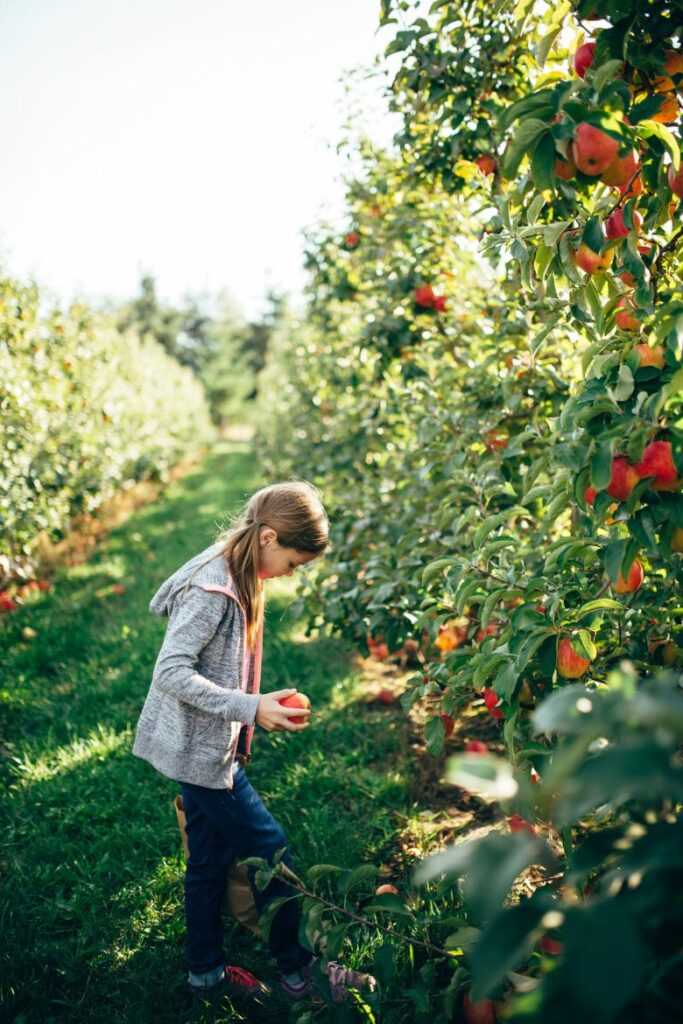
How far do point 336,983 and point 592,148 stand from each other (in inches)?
76.0

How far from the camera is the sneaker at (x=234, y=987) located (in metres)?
1.78

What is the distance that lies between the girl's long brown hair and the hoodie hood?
2cm

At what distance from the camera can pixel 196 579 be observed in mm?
1764

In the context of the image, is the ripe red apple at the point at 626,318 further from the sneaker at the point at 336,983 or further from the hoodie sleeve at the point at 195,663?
the sneaker at the point at 336,983

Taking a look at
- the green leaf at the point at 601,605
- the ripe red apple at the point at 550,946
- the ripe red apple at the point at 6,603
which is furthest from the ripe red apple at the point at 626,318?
the ripe red apple at the point at 6,603

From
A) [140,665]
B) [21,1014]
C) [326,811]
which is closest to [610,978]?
[21,1014]

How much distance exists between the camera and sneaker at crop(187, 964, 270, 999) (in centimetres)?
178

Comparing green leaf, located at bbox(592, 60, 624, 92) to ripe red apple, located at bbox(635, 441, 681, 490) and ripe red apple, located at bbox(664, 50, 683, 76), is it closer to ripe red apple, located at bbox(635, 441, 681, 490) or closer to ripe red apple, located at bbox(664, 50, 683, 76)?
ripe red apple, located at bbox(664, 50, 683, 76)

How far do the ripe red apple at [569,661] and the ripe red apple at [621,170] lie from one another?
36.8 inches

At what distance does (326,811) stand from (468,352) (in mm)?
1939

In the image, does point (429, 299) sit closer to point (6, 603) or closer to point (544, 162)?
point (544, 162)

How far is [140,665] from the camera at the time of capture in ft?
12.3

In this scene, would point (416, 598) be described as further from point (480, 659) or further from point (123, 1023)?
point (123, 1023)

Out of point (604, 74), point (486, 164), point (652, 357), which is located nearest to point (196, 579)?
point (652, 357)
